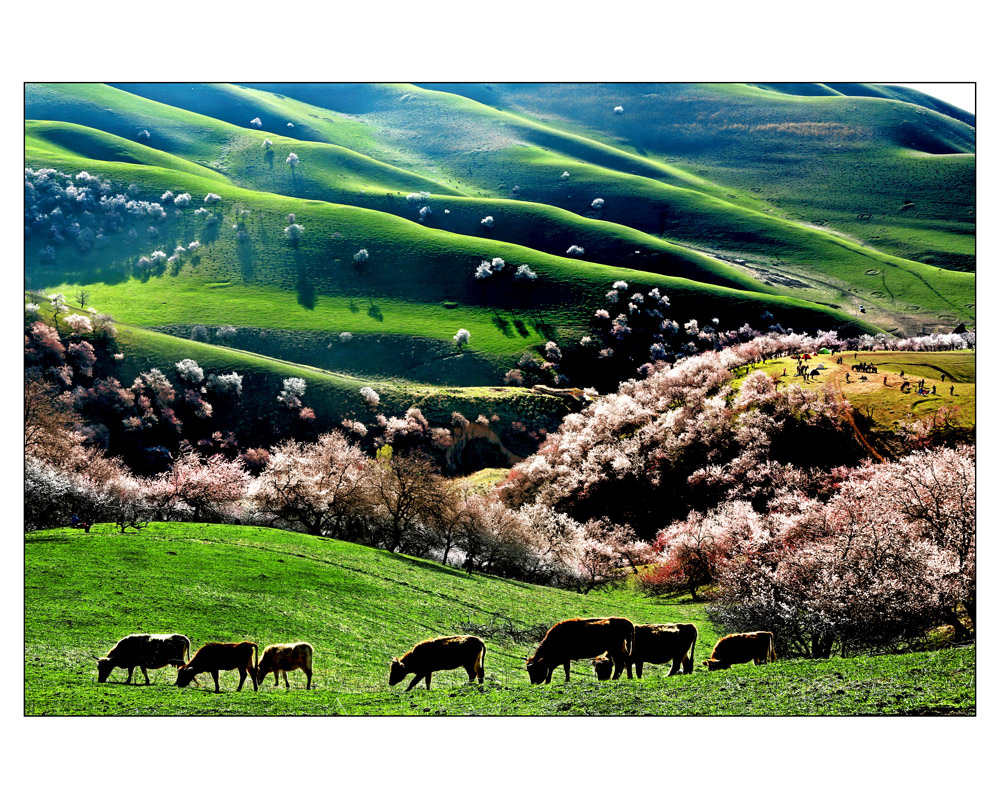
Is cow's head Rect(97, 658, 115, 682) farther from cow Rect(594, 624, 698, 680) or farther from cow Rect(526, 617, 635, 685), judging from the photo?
cow Rect(594, 624, 698, 680)

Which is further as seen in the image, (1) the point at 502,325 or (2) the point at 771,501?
(1) the point at 502,325

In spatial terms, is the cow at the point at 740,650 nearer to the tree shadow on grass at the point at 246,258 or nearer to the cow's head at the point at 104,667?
the cow's head at the point at 104,667

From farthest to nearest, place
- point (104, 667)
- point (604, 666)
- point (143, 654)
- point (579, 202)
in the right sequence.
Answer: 1. point (579, 202)
2. point (604, 666)
3. point (143, 654)
4. point (104, 667)

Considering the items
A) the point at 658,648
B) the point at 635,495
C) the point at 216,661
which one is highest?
the point at 635,495

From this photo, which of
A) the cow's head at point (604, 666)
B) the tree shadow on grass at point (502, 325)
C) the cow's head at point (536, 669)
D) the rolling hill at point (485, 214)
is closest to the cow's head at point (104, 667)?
the cow's head at point (536, 669)

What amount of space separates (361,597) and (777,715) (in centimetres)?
1511

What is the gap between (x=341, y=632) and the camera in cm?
2458

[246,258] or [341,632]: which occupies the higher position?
[246,258]

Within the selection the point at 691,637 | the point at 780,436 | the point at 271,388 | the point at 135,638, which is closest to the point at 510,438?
the point at 271,388

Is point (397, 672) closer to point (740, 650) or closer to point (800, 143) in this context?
point (740, 650)

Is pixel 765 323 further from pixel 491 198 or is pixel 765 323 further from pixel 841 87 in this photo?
pixel 841 87

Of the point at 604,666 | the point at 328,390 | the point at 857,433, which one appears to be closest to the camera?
the point at 604,666

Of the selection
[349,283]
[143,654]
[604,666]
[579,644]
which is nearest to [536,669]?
[579,644]

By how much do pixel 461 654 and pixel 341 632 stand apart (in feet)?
17.5
